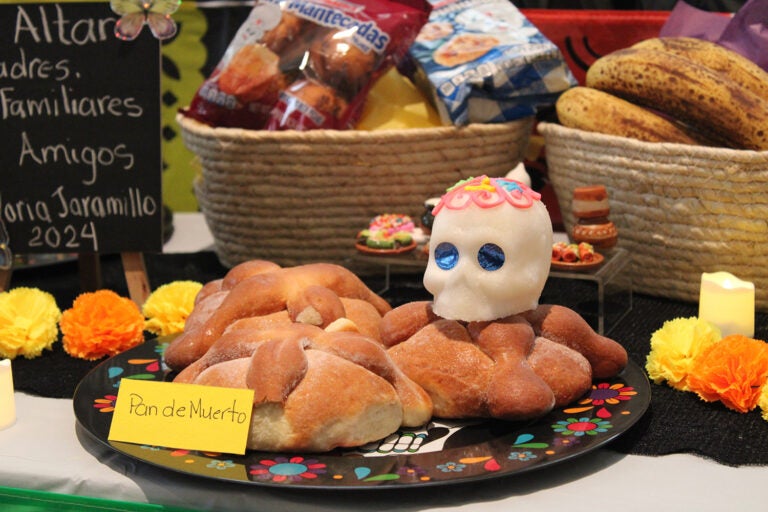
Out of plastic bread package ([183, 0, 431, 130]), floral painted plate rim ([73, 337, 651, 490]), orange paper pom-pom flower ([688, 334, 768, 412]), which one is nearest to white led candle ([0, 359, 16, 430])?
floral painted plate rim ([73, 337, 651, 490])

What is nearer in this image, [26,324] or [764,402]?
[764,402]

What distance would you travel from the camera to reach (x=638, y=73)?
143 centimetres

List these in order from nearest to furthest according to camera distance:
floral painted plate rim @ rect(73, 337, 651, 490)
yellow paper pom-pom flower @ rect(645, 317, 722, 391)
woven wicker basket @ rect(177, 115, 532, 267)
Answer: floral painted plate rim @ rect(73, 337, 651, 490), yellow paper pom-pom flower @ rect(645, 317, 722, 391), woven wicker basket @ rect(177, 115, 532, 267)

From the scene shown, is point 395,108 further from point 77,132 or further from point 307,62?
point 77,132

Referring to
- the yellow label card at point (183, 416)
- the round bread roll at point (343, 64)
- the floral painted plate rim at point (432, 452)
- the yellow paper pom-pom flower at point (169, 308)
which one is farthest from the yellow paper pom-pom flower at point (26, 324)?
the round bread roll at point (343, 64)

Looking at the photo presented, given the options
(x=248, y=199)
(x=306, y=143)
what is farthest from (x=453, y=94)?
(x=248, y=199)

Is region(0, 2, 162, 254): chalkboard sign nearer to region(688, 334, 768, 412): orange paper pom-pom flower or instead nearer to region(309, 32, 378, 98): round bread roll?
region(309, 32, 378, 98): round bread roll

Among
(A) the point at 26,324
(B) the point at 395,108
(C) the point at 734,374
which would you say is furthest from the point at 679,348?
(A) the point at 26,324

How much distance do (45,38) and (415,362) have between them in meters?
0.78

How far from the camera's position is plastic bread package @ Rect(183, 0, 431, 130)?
1.51 metres

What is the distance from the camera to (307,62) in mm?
1546

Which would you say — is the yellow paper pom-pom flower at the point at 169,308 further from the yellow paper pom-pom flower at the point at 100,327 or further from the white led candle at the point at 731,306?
the white led candle at the point at 731,306

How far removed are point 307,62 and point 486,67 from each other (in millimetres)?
284

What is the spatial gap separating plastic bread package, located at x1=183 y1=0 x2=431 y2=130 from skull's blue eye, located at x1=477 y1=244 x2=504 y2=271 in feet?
1.99
